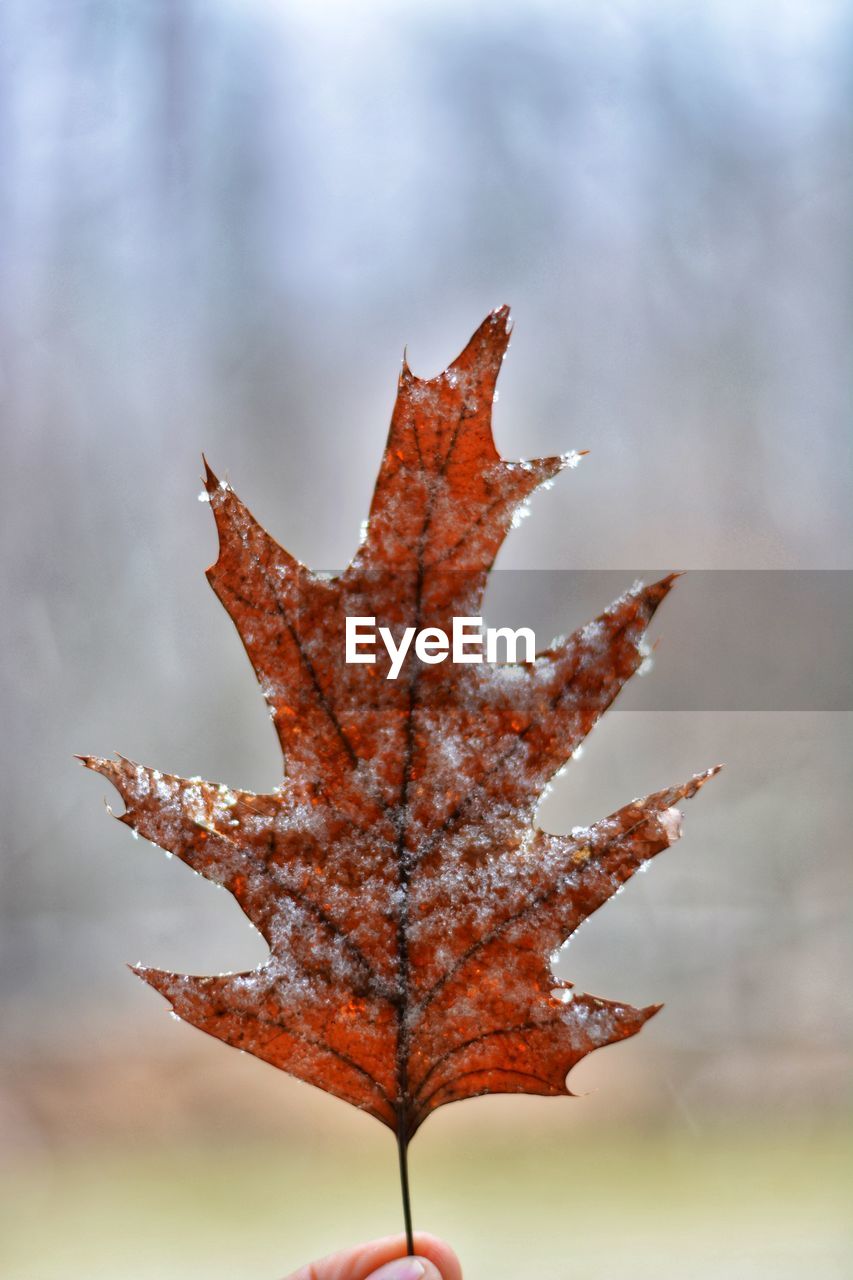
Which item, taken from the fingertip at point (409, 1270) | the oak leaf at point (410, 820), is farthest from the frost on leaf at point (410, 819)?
the fingertip at point (409, 1270)

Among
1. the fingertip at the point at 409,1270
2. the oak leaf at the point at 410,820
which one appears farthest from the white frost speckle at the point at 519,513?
the fingertip at the point at 409,1270

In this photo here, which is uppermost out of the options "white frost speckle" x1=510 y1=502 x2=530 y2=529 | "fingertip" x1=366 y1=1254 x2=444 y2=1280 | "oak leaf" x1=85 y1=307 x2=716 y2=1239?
"white frost speckle" x1=510 y1=502 x2=530 y2=529

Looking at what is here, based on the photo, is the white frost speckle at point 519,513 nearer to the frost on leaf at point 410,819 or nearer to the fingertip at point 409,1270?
the frost on leaf at point 410,819

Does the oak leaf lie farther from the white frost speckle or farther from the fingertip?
the fingertip

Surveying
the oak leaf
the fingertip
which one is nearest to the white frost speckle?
the oak leaf

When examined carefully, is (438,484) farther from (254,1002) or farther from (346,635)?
(254,1002)

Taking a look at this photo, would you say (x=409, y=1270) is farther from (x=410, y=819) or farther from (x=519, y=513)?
(x=519, y=513)

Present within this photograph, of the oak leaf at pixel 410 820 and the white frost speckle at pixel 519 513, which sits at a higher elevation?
the white frost speckle at pixel 519 513

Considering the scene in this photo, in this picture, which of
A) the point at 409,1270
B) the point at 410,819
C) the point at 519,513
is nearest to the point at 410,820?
the point at 410,819

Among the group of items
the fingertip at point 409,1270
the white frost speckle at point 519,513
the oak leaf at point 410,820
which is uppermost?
the white frost speckle at point 519,513
